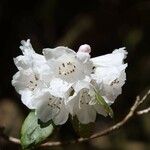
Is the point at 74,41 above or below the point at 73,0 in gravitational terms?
below

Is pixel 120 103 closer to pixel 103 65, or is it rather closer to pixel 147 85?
pixel 147 85

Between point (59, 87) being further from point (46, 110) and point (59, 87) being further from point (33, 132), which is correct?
point (33, 132)

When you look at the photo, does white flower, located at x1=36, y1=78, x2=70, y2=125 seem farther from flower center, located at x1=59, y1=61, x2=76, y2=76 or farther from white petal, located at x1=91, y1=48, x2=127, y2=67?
white petal, located at x1=91, y1=48, x2=127, y2=67

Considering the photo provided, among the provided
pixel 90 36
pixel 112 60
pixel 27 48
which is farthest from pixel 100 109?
pixel 90 36

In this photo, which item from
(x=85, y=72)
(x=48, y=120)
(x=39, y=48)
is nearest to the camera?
(x=85, y=72)

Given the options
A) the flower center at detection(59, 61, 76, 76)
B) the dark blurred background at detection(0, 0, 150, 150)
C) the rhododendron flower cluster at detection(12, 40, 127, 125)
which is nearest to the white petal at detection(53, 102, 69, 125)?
the rhododendron flower cluster at detection(12, 40, 127, 125)

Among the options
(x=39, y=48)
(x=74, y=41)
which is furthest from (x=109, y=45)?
(x=39, y=48)

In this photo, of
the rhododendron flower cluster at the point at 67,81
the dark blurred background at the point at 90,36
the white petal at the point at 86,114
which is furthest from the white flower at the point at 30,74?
the dark blurred background at the point at 90,36
